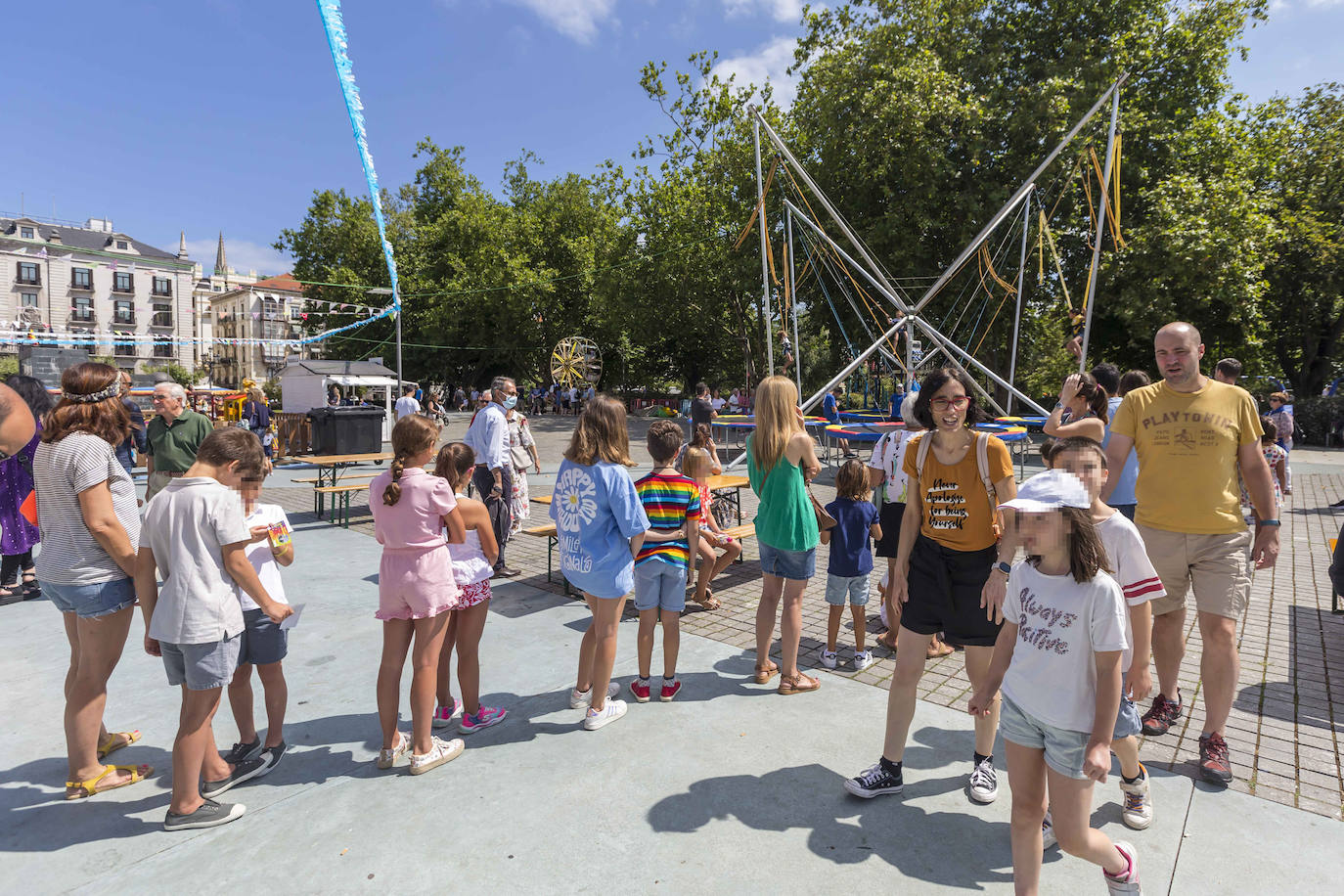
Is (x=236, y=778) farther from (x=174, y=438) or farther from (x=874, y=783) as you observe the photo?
(x=174, y=438)

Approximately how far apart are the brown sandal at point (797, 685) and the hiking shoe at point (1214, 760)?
6.06 feet

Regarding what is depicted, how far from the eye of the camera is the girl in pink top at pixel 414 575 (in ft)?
10.6

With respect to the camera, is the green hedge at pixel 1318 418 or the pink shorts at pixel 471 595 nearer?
the pink shorts at pixel 471 595

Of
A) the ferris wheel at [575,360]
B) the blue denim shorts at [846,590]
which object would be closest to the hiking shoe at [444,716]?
the blue denim shorts at [846,590]

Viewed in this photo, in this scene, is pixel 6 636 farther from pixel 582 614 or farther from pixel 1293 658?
pixel 1293 658

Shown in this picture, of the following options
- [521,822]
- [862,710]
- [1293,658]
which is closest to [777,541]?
[862,710]

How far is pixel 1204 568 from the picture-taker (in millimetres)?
3449

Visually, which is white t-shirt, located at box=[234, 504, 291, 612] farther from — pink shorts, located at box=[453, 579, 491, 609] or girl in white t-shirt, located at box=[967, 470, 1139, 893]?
girl in white t-shirt, located at box=[967, 470, 1139, 893]

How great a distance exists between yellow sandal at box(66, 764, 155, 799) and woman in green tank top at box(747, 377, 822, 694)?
3.19 meters

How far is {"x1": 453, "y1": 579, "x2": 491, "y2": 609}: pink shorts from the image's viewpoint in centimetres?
357

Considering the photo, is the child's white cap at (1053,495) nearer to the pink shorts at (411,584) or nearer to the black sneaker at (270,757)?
the pink shorts at (411,584)

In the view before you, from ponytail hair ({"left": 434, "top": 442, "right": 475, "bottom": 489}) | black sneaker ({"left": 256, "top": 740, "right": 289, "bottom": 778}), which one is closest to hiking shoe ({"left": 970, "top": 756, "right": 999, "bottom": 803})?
ponytail hair ({"left": 434, "top": 442, "right": 475, "bottom": 489})

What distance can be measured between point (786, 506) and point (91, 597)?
334 centimetres

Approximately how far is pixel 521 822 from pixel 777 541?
77.8 inches
